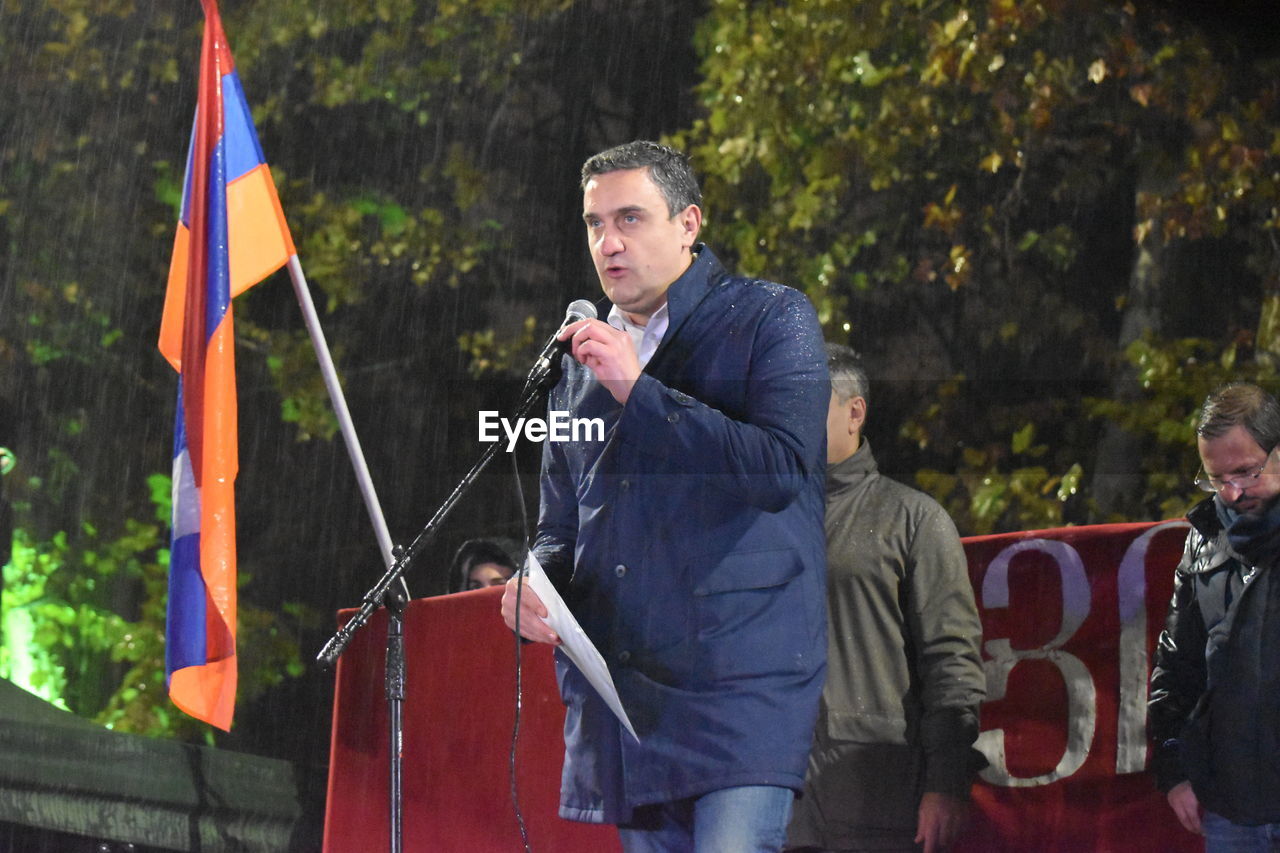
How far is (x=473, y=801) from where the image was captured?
166 inches

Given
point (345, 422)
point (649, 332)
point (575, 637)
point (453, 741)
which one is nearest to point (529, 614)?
point (575, 637)

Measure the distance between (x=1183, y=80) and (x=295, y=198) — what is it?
4829mm

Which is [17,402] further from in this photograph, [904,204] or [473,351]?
[904,204]

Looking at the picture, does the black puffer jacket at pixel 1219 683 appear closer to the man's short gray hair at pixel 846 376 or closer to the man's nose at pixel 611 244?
the man's short gray hair at pixel 846 376

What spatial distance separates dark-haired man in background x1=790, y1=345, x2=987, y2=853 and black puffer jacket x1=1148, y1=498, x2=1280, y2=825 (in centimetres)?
39

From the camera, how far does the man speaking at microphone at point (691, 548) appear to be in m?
2.18

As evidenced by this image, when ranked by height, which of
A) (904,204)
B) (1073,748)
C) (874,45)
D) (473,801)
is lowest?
(473,801)

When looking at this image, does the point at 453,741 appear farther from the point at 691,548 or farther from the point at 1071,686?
the point at 691,548

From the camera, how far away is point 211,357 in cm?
387

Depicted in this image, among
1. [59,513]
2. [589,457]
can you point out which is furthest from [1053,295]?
[59,513]

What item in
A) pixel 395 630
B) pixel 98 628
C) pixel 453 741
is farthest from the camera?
pixel 98 628

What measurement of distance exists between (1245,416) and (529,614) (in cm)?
156

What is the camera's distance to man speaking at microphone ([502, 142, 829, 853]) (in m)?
2.18
